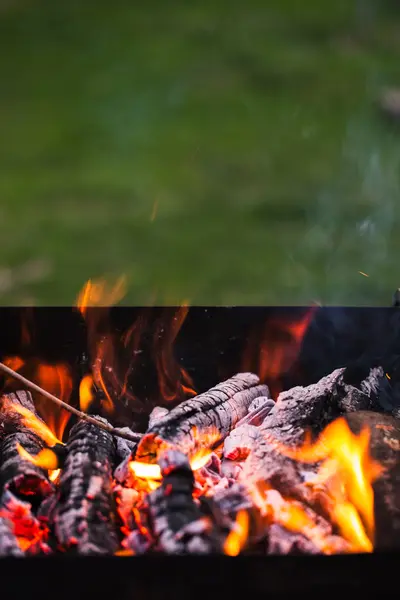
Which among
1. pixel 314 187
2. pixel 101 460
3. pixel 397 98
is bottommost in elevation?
pixel 314 187

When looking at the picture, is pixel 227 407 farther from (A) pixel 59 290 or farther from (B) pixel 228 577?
(A) pixel 59 290

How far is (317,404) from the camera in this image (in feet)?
4.13

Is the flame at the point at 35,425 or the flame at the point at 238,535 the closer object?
the flame at the point at 238,535

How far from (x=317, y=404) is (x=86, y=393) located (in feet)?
1.46

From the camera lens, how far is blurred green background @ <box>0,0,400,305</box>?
2.00 metres

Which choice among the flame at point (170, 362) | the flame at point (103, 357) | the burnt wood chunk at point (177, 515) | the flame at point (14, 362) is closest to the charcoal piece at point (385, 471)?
the burnt wood chunk at point (177, 515)

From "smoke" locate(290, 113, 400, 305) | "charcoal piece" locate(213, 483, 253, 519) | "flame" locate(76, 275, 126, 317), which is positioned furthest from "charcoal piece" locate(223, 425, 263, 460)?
"smoke" locate(290, 113, 400, 305)

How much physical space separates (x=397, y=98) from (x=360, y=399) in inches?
43.8

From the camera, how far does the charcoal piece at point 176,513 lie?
878 mm

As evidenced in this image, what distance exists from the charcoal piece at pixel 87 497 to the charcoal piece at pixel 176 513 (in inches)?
2.7

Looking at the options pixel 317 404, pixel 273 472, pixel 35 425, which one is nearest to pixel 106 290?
pixel 35 425

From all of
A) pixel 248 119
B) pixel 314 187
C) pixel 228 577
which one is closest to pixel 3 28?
pixel 248 119

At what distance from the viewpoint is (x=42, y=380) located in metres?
1.37

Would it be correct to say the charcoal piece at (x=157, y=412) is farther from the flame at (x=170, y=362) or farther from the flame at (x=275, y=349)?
the flame at (x=275, y=349)
